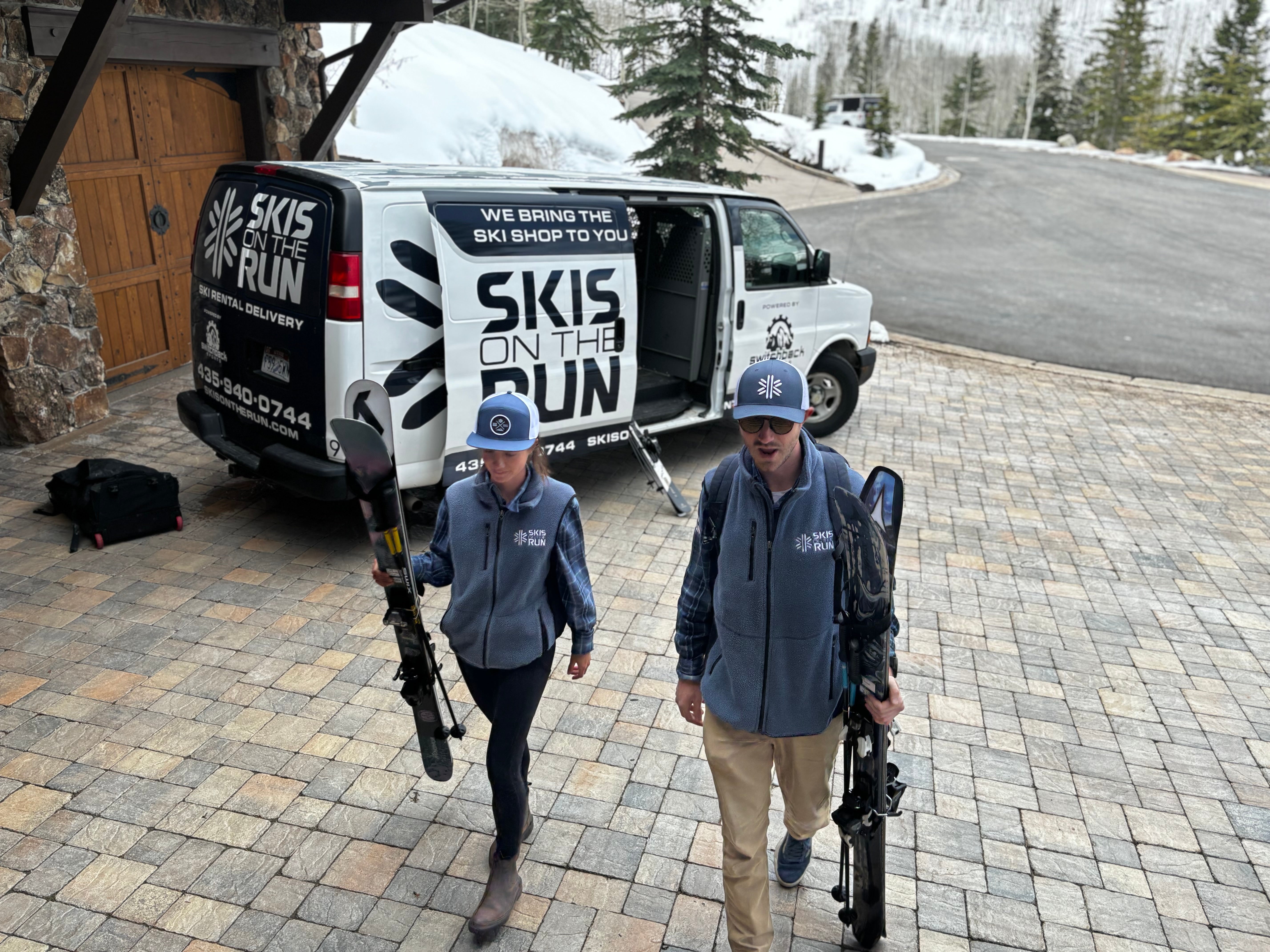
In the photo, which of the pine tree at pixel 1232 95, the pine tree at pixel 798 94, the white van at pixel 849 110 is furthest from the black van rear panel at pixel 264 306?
the pine tree at pixel 798 94

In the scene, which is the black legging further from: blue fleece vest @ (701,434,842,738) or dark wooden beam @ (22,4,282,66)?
dark wooden beam @ (22,4,282,66)

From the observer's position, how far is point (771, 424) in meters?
2.83

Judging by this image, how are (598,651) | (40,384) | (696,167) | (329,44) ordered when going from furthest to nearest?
(329,44)
(696,167)
(40,384)
(598,651)

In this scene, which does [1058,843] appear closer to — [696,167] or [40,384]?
[40,384]

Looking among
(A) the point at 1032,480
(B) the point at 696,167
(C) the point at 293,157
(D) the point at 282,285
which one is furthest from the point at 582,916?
(B) the point at 696,167

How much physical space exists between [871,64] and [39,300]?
76652 millimetres

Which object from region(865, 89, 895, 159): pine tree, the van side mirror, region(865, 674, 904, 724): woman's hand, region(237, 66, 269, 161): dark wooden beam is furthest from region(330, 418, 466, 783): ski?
region(865, 89, 895, 159): pine tree

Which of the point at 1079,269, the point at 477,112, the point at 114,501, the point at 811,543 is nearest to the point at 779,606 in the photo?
the point at 811,543

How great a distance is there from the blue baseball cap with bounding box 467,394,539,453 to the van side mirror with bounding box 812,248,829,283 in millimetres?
5540

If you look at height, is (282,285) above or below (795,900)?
above

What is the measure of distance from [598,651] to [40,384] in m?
5.38

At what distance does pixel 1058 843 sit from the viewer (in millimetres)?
3855

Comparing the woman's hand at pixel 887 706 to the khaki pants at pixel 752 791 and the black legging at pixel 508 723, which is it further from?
the black legging at pixel 508 723

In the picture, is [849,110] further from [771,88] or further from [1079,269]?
[771,88]
